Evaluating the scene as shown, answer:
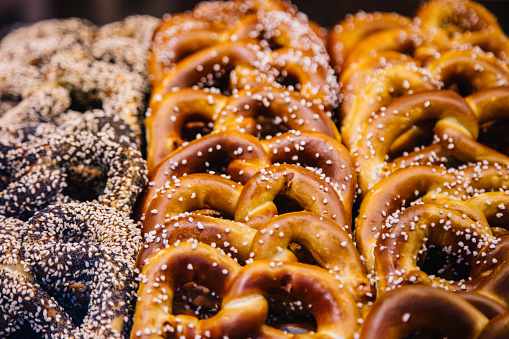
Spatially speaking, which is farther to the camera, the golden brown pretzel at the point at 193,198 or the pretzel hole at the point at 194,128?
the pretzel hole at the point at 194,128

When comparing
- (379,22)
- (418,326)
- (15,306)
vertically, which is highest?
(379,22)

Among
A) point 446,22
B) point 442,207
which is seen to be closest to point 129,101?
point 442,207

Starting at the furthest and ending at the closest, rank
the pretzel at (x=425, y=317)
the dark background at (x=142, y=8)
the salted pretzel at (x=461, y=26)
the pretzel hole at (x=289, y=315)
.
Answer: the dark background at (x=142, y=8)
the salted pretzel at (x=461, y=26)
the pretzel hole at (x=289, y=315)
the pretzel at (x=425, y=317)

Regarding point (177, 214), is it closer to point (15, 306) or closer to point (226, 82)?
point (15, 306)

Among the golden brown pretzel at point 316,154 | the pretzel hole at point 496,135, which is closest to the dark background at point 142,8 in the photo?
the pretzel hole at point 496,135

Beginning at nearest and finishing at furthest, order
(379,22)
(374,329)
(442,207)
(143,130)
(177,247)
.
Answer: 1. (374,329)
2. (177,247)
3. (442,207)
4. (143,130)
5. (379,22)

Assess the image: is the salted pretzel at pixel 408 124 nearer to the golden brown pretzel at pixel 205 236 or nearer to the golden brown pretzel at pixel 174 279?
the golden brown pretzel at pixel 205 236

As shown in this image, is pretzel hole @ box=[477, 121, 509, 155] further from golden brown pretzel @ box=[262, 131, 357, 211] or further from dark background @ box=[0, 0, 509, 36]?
dark background @ box=[0, 0, 509, 36]
